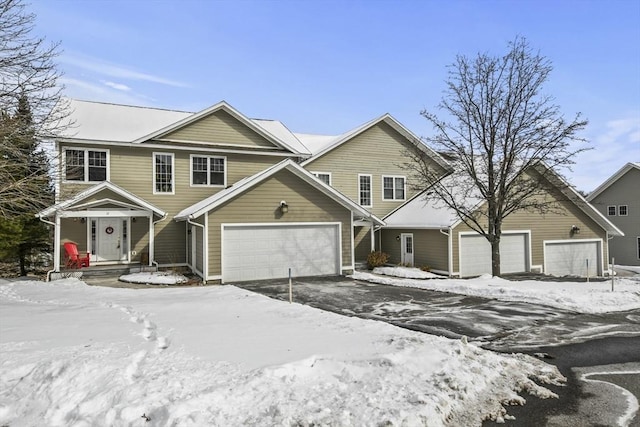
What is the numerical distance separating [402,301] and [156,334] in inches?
289

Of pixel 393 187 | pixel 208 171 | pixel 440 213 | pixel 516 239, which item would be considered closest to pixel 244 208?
pixel 208 171

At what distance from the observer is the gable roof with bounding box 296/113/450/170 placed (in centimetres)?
2304

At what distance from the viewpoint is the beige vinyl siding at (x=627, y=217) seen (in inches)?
1144

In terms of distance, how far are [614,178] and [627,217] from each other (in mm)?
3002

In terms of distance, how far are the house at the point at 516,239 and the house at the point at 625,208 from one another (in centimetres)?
790

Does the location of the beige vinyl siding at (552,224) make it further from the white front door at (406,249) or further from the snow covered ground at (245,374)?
the snow covered ground at (245,374)

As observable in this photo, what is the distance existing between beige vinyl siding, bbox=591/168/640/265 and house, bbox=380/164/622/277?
812 centimetres

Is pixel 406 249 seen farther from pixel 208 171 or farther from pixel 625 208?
pixel 625 208

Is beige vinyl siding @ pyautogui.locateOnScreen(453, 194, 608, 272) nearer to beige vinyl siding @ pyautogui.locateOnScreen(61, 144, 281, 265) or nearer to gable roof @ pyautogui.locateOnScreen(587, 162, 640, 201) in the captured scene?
gable roof @ pyautogui.locateOnScreen(587, 162, 640, 201)

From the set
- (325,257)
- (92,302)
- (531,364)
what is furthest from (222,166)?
(531,364)

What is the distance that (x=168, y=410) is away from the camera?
156 inches

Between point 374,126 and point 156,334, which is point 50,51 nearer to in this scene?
point 156,334

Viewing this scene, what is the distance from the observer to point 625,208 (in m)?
29.8

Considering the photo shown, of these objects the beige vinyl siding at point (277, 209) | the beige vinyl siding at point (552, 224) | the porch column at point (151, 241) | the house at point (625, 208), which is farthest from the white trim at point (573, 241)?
the porch column at point (151, 241)
